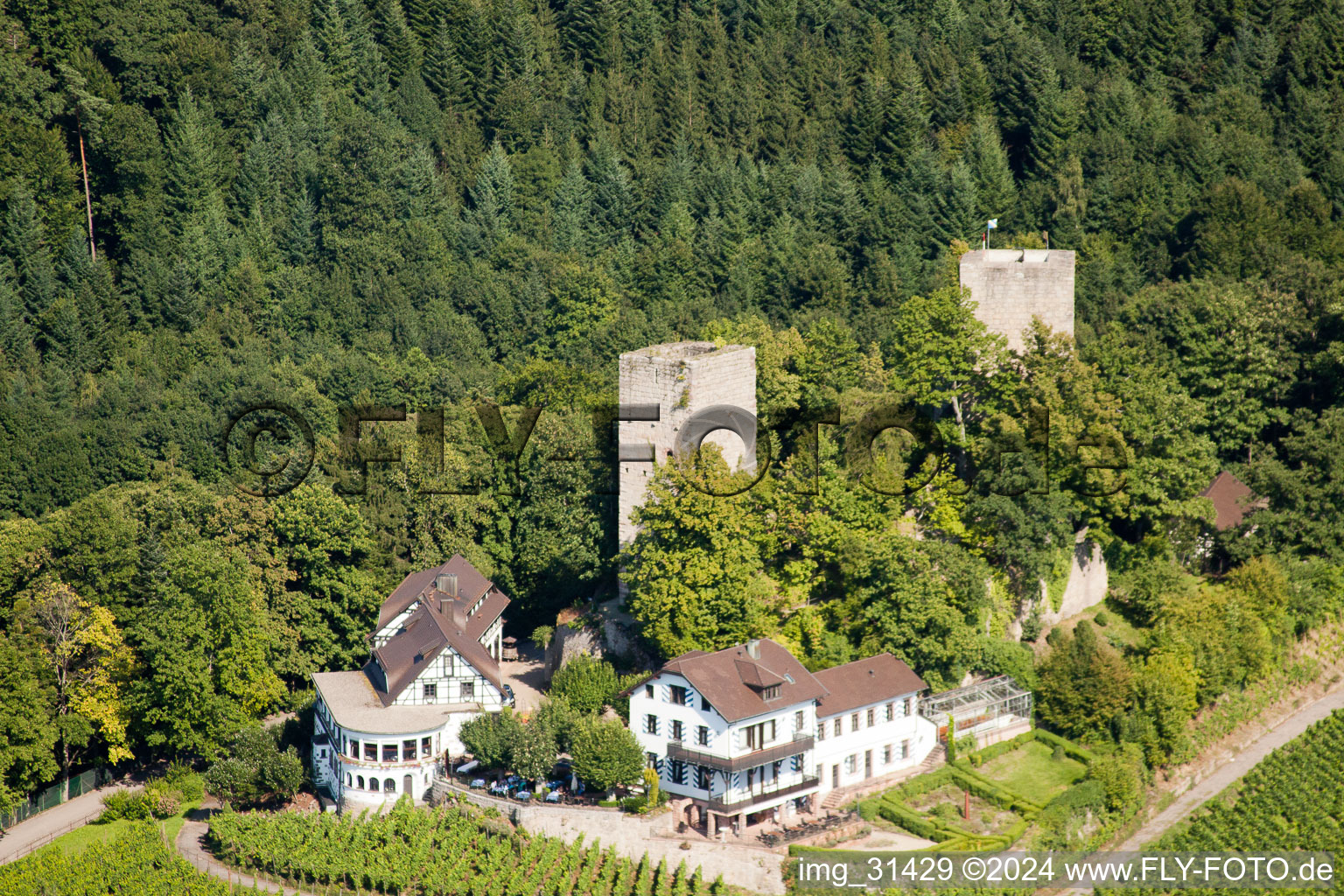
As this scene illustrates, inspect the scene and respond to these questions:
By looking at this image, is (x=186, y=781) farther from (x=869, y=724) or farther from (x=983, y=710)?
(x=983, y=710)

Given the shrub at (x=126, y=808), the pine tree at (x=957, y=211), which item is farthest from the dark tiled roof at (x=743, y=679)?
the pine tree at (x=957, y=211)

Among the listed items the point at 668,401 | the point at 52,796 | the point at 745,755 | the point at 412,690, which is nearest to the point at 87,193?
the point at 52,796

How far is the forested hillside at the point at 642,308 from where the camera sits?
6128 centimetres

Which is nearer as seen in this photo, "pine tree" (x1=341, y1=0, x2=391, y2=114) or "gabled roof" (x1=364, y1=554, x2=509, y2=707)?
"gabled roof" (x1=364, y1=554, x2=509, y2=707)

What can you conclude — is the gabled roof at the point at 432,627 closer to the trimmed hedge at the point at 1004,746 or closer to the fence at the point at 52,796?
the fence at the point at 52,796

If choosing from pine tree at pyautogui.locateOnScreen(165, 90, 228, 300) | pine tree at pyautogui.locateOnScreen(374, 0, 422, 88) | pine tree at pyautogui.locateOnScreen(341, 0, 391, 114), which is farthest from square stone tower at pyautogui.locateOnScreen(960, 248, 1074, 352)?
pine tree at pyautogui.locateOnScreen(374, 0, 422, 88)

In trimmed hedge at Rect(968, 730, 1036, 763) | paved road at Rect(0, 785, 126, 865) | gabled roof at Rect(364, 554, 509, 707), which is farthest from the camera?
gabled roof at Rect(364, 554, 509, 707)

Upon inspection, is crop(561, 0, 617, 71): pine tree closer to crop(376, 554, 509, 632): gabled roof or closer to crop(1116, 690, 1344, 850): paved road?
crop(376, 554, 509, 632): gabled roof

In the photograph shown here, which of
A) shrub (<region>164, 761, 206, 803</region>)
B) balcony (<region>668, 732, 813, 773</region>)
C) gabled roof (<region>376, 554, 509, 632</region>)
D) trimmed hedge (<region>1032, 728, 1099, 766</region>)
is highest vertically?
gabled roof (<region>376, 554, 509, 632</region>)

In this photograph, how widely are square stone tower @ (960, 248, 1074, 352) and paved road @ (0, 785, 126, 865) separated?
35.0 metres

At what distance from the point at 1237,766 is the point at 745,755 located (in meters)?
18.1

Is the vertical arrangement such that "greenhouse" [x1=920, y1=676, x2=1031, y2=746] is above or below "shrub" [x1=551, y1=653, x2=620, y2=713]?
below

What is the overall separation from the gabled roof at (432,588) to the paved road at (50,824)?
1113 centimetres

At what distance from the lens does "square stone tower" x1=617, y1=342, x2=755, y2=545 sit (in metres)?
61.3
